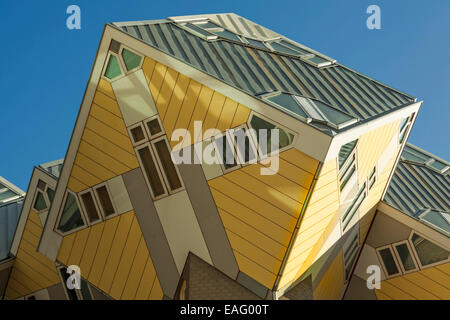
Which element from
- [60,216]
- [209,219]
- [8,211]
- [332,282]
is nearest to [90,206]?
[60,216]

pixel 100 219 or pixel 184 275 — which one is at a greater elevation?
pixel 100 219

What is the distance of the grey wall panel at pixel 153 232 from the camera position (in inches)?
739

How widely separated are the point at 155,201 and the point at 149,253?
2.03m

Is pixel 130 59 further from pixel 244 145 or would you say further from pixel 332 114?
pixel 332 114

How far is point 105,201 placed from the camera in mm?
19891

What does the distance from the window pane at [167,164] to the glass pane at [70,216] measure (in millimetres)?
4712

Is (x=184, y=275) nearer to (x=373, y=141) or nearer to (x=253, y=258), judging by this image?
(x=253, y=258)

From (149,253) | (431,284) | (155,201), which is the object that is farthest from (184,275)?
(431,284)

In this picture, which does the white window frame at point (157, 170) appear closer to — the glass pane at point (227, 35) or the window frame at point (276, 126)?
the window frame at point (276, 126)

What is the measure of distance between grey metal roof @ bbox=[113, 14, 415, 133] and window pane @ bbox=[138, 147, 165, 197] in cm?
373

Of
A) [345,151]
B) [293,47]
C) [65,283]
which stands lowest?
[65,283]

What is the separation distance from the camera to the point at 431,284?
71.8 feet

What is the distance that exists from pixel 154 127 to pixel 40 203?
890 cm
